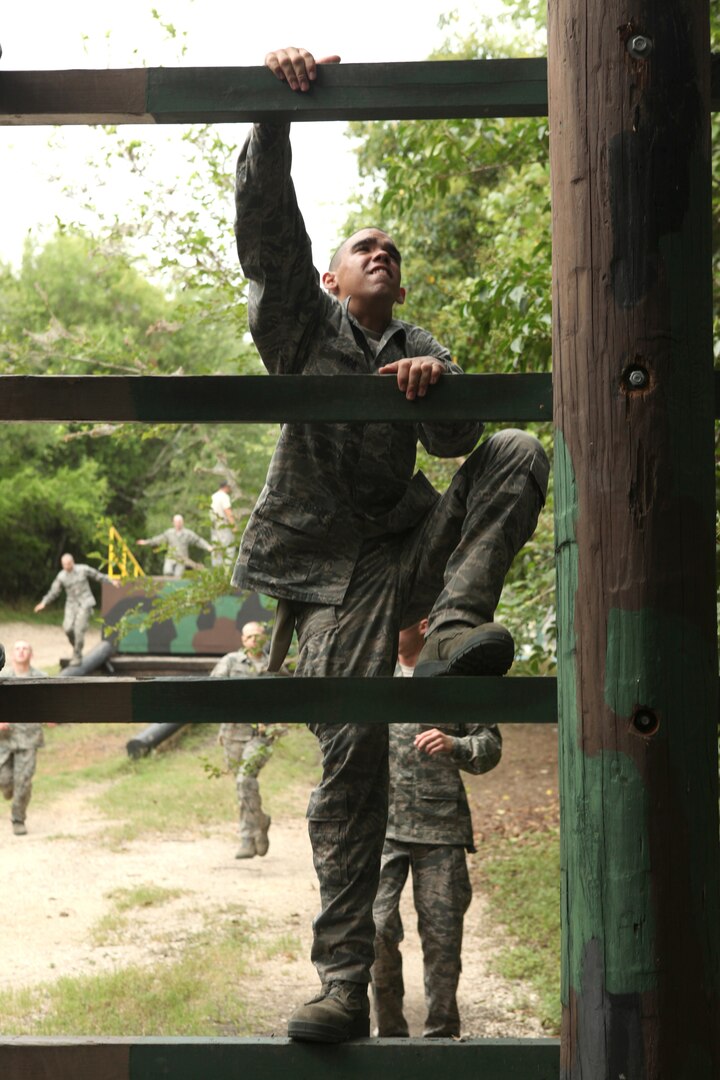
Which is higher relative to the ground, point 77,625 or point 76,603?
point 76,603

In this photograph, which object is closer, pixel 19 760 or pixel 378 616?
pixel 378 616

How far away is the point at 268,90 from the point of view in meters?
2.58

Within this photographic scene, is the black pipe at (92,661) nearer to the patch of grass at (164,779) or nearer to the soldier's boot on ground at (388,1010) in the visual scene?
the patch of grass at (164,779)

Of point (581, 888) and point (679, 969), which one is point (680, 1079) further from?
point (581, 888)

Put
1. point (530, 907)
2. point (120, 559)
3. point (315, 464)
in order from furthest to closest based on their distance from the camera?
1. point (120, 559)
2. point (530, 907)
3. point (315, 464)

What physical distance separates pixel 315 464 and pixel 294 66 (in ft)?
3.02

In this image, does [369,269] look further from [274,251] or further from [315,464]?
[315,464]

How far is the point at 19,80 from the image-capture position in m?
2.58

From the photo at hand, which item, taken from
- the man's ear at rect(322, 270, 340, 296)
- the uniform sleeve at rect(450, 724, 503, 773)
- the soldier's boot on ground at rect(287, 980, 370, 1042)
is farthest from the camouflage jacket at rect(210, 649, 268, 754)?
the soldier's boot on ground at rect(287, 980, 370, 1042)

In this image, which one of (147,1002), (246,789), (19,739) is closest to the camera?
(147,1002)

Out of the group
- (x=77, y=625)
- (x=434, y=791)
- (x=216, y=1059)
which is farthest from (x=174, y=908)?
(x=77, y=625)

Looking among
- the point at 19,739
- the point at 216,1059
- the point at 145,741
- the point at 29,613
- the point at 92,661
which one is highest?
the point at 29,613

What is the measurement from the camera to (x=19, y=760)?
11.7 metres

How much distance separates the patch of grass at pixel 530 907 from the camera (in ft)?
25.4
